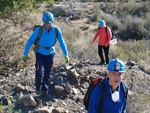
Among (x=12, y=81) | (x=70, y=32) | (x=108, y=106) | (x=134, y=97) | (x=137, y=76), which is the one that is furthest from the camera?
(x=70, y=32)

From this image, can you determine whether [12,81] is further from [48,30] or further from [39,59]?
[48,30]

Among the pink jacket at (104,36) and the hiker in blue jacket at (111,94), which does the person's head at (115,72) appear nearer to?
the hiker in blue jacket at (111,94)

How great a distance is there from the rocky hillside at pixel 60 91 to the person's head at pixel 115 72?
6.13 ft

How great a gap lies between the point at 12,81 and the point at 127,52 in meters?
7.01

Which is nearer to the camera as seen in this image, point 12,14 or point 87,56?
point 12,14

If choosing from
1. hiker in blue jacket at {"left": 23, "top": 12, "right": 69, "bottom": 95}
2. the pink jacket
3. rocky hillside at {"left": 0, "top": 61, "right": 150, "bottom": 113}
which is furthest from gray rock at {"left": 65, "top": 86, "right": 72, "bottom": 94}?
the pink jacket

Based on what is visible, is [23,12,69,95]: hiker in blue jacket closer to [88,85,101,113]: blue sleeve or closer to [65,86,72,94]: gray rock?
[65,86,72,94]: gray rock

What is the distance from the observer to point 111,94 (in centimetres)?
212

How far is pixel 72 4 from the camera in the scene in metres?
16.5

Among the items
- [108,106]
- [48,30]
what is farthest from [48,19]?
[108,106]

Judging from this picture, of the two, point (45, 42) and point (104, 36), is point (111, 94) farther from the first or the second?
point (104, 36)

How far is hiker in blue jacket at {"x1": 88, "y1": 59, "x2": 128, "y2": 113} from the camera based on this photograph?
6.88 ft

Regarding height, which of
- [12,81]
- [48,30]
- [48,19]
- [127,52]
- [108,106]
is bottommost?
[127,52]

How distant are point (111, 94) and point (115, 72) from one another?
265mm
